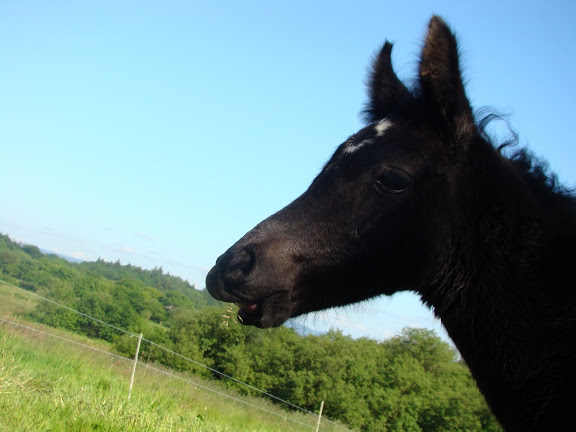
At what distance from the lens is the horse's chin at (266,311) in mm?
2542

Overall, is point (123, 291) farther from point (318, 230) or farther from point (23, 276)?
point (318, 230)

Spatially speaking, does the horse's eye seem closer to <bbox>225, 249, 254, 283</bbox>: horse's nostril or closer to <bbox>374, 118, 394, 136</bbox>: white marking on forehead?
<bbox>374, 118, 394, 136</bbox>: white marking on forehead

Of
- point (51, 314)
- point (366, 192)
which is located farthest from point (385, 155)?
point (51, 314)

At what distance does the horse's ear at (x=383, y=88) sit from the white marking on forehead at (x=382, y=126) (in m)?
0.23

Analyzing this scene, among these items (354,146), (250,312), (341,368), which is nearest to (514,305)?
(354,146)

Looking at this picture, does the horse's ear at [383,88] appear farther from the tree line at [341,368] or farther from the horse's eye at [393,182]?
the tree line at [341,368]

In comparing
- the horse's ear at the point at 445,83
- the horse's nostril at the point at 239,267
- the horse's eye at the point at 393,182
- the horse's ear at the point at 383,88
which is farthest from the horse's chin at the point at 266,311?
the horse's ear at the point at 383,88

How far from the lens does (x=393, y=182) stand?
8.66 ft

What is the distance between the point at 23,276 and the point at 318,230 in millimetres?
60823

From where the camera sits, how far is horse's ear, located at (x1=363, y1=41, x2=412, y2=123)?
3191 millimetres

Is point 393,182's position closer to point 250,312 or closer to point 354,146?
point 354,146

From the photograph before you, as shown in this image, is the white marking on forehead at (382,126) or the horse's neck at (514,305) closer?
the horse's neck at (514,305)

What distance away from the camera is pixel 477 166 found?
2.65 metres

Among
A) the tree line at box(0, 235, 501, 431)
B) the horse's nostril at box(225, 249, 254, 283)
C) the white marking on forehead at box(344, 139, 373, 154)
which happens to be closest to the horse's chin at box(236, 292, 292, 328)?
the horse's nostril at box(225, 249, 254, 283)
